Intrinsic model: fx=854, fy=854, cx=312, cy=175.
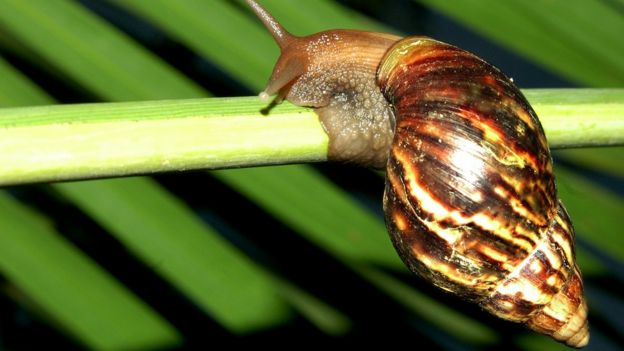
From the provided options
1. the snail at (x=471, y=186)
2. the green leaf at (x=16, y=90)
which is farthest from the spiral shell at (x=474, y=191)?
the green leaf at (x=16, y=90)

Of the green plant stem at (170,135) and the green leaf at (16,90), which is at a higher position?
the green leaf at (16,90)

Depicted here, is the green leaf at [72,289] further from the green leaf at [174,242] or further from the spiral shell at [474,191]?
the spiral shell at [474,191]

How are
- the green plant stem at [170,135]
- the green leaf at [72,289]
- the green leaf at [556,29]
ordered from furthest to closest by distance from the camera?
the green leaf at [556,29]
the green leaf at [72,289]
the green plant stem at [170,135]

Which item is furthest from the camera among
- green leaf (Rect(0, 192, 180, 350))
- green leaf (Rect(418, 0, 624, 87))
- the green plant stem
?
green leaf (Rect(418, 0, 624, 87))

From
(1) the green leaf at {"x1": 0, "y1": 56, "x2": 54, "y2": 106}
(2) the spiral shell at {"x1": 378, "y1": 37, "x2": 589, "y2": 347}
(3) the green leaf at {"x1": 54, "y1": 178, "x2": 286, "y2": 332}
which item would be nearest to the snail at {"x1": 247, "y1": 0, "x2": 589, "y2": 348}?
(2) the spiral shell at {"x1": 378, "y1": 37, "x2": 589, "y2": 347}

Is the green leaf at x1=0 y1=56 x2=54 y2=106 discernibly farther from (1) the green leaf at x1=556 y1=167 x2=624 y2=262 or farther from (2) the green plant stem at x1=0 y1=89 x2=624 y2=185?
(1) the green leaf at x1=556 y1=167 x2=624 y2=262

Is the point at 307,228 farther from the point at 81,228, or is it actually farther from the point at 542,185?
the point at 81,228

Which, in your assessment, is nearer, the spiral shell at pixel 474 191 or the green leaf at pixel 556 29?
the spiral shell at pixel 474 191
